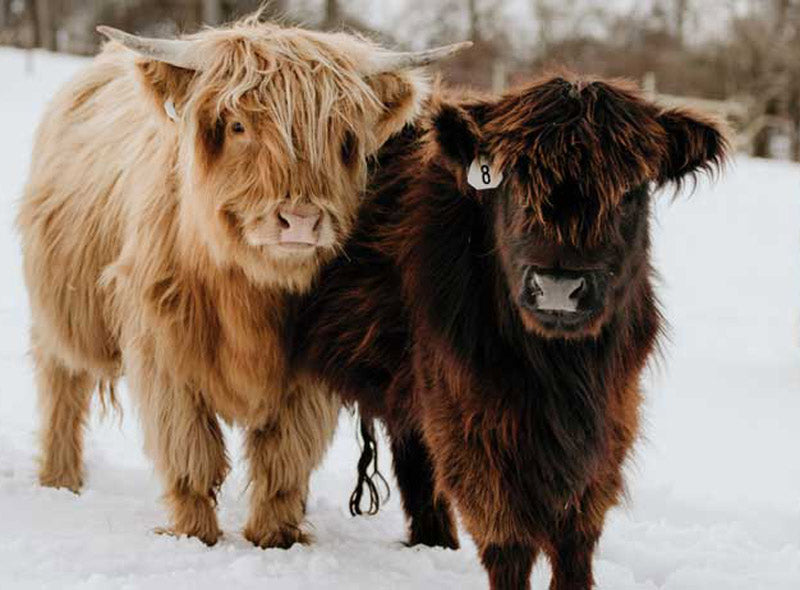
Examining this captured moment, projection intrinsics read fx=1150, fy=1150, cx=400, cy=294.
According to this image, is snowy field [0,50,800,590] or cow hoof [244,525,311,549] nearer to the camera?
snowy field [0,50,800,590]

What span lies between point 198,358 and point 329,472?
Answer: 1.57 meters

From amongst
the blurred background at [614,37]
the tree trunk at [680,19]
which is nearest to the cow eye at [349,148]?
the blurred background at [614,37]

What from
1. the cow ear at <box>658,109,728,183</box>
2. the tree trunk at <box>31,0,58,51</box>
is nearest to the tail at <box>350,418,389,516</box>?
the cow ear at <box>658,109,728,183</box>

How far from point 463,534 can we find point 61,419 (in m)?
1.81

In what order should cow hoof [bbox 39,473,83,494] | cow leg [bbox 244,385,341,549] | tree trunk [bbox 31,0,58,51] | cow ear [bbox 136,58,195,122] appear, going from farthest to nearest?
tree trunk [bbox 31,0,58,51], cow hoof [bbox 39,473,83,494], cow leg [bbox 244,385,341,549], cow ear [bbox 136,58,195,122]

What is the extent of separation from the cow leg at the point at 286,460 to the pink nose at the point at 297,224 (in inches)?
31.8

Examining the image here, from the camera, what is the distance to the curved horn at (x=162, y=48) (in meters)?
3.47

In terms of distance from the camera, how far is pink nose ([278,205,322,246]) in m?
3.40

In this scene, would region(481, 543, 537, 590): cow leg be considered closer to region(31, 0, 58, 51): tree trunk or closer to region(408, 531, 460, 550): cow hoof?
region(408, 531, 460, 550): cow hoof

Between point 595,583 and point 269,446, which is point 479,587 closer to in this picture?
point 595,583

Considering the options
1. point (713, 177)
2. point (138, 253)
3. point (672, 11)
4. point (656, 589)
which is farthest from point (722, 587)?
point (672, 11)

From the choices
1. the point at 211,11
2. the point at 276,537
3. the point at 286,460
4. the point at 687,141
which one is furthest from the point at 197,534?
the point at 211,11

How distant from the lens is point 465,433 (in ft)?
10.7

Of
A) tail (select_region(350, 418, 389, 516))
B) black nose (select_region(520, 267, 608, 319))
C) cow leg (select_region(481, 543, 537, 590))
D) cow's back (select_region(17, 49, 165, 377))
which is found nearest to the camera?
black nose (select_region(520, 267, 608, 319))
